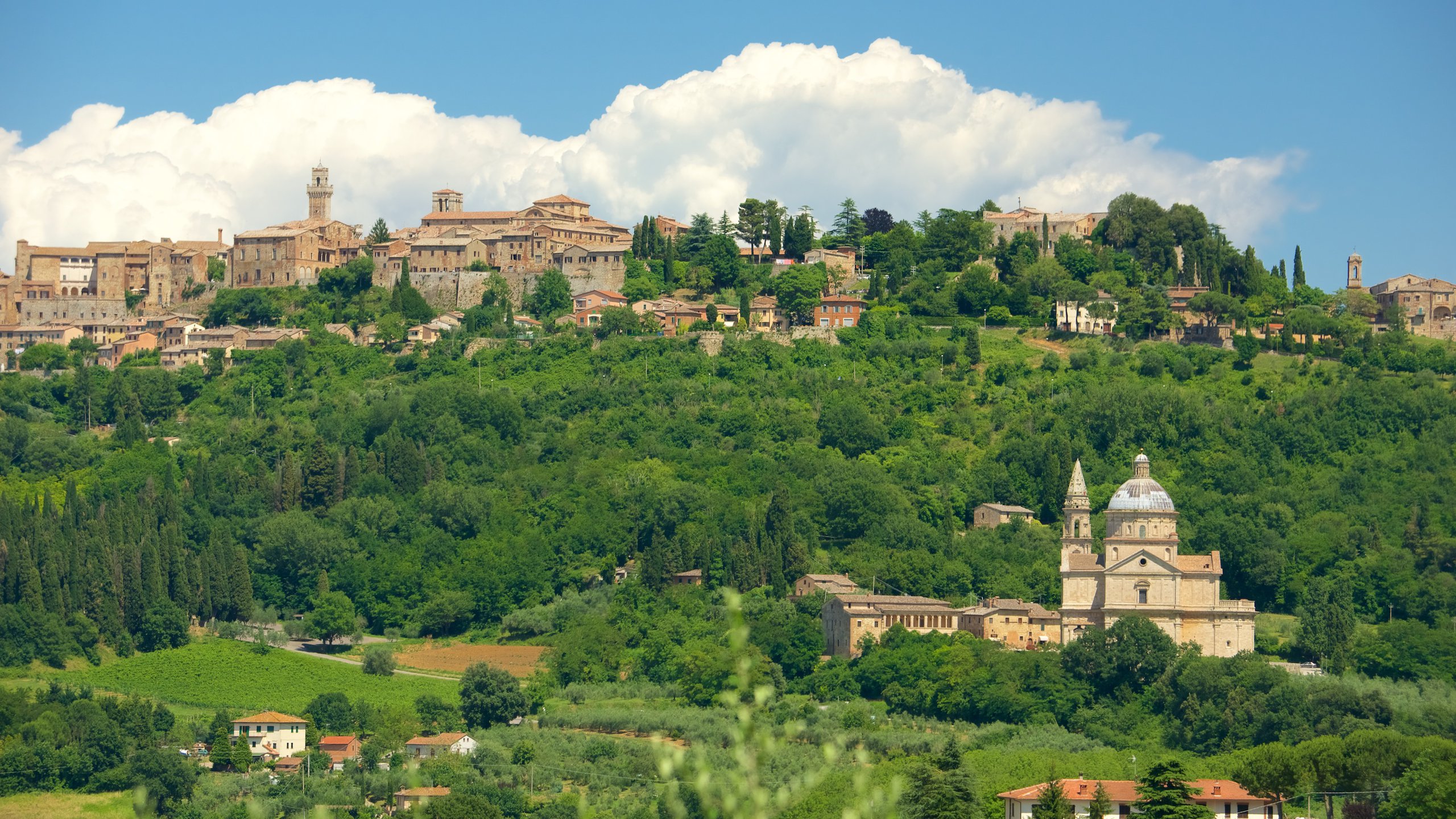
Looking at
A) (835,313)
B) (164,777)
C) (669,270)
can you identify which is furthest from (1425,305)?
(164,777)

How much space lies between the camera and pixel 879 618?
63312mm

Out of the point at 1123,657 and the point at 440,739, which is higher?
the point at 1123,657

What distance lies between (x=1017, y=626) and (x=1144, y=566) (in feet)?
14.3

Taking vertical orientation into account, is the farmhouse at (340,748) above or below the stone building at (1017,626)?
below

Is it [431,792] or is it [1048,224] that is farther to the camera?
[1048,224]

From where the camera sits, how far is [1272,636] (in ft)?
204

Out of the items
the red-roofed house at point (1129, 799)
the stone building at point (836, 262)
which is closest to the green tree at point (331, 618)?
the red-roofed house at point (1129, 799)

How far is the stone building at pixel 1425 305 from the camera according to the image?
90.8 m

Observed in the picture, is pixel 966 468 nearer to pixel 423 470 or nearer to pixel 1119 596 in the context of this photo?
pixel 1119 596

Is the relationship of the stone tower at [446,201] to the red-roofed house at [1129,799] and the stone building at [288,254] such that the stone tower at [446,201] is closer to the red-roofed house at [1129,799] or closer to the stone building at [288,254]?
the stone building at [288,254]

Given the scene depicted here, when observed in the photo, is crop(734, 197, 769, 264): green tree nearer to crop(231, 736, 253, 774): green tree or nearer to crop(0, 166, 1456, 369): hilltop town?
crop(0, 166, 1456, 369): hilltop town

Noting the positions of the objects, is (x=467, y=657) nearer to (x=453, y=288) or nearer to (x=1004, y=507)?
(x=1004, y=507)

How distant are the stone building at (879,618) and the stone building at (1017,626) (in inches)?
36.5

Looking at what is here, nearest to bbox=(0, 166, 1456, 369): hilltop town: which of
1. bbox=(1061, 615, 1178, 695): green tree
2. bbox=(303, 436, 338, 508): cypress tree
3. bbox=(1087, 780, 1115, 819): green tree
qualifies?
bbox=(303, 436, 338, 508): cypress tree
